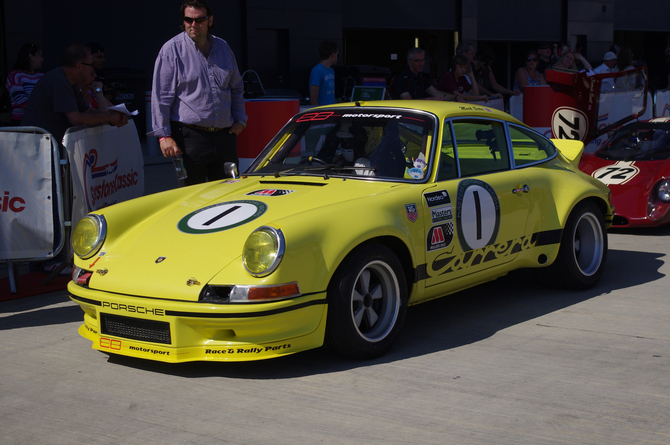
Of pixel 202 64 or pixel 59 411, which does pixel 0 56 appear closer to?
pixel 202 64

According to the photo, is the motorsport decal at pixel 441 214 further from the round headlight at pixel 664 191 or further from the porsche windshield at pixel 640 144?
the porsche windshield at pixel 640 144

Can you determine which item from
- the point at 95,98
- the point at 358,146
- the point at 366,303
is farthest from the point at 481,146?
the point at 95,98

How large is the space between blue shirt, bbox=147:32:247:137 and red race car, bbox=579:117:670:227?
394cm

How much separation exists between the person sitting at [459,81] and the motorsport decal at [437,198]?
6293 mm

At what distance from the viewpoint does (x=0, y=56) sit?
13.6 m

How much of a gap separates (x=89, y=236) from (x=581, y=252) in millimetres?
3387

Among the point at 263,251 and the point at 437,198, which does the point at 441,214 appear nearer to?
the point at 437,198

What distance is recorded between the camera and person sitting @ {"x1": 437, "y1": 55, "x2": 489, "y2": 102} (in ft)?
34.2

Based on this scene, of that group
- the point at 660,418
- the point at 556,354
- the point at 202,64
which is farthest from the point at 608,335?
the point at 202,64

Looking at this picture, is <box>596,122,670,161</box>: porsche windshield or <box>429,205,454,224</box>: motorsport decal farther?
<box>596,122,670,161</box>: porsche windshield

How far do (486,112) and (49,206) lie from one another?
10.2 ft

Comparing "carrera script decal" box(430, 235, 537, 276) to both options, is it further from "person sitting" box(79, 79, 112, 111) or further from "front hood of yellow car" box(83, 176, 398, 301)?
"person sitting" box(79, 79, 112, 111)

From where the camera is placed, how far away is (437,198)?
4.45 meters

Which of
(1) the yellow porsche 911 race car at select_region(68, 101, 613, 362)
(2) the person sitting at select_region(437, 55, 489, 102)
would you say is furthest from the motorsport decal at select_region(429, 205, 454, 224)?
(2) the person sitting at select_region(437, 55, 489, 102)
